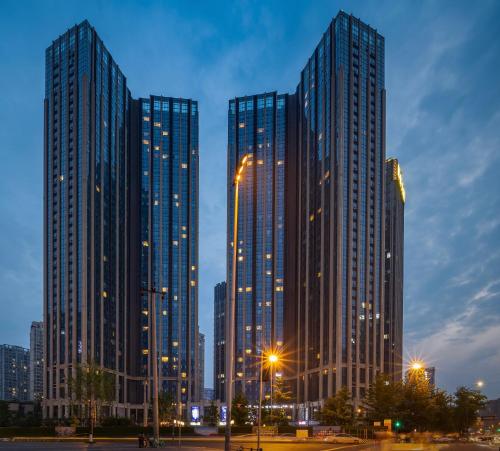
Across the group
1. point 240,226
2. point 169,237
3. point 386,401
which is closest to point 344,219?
point 240,226

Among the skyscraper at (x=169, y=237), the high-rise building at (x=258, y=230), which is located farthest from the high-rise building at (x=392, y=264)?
the skyscraper at (x=169, y=237)

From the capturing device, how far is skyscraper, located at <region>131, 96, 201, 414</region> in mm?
180500

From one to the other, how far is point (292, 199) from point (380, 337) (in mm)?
60432

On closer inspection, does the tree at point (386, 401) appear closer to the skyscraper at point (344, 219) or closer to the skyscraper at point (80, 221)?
the skyscraper at point (344, 219)

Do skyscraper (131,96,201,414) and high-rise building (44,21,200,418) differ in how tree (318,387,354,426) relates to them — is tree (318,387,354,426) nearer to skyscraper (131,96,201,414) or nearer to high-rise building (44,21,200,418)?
high-rise building (44,21,200,418)

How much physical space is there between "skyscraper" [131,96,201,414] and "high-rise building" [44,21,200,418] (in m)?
0.37

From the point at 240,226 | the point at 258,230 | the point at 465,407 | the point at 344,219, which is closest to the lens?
the point at 465,407

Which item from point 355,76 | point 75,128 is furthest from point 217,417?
point 355,76

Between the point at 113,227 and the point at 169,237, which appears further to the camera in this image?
the point at 169,237

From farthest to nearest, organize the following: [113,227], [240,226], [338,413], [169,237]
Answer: [169,237], [240,226], [113,227], [338,413]

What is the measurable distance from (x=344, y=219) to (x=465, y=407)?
2180 inches

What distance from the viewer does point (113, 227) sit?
160 m

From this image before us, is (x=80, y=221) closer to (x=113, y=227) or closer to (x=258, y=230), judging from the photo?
(x=113, y=227)

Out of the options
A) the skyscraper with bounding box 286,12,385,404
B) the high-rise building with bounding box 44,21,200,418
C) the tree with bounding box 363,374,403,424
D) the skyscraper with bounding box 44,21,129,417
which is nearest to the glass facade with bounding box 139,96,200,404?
the high-rise building with bounding box 44,21,200,418
